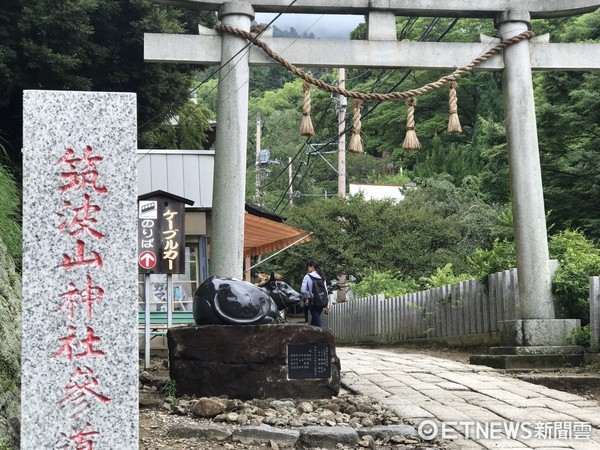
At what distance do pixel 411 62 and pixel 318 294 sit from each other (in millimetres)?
4627

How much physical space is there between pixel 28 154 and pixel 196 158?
504 inches

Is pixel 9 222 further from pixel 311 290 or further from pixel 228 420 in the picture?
pixel 311 290

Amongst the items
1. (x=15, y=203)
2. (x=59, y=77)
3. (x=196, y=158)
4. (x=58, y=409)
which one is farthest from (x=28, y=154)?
(x=196, y=158)

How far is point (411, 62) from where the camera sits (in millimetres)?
12656

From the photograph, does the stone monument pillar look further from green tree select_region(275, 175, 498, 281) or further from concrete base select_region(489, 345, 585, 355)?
green tree select_region(275, 175, 498, 281)

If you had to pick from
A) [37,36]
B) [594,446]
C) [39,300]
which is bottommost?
[594,446]

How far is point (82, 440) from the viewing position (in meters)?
4.98

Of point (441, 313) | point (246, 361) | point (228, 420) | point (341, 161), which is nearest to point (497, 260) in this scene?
point (441, 313)

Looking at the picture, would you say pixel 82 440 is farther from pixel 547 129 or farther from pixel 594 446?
pixel 547 129

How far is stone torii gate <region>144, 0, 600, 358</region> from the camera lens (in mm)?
11930

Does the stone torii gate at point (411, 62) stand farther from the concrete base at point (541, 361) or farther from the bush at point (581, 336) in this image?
the concrete base at point (541, 361)

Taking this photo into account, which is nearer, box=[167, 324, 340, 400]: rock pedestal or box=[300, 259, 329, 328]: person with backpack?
box=[167, 324, 340, 400]: rock pedestal

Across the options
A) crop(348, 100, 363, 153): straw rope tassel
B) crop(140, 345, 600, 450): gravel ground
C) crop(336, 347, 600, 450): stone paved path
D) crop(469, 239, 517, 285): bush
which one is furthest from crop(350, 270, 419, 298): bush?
crop(140, 345, 600, 450): gravel ground

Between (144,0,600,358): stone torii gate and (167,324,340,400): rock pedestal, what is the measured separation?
2995mm
